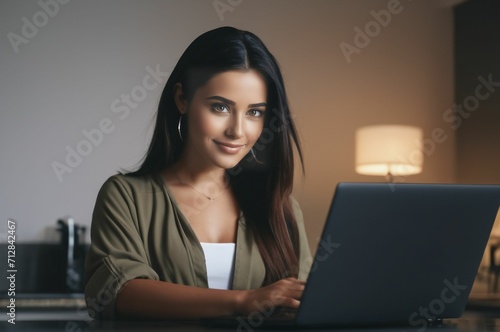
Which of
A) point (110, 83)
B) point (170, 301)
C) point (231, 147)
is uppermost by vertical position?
point (110, 83)

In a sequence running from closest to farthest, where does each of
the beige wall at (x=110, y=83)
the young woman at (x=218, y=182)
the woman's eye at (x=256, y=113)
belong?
the young woman at (x=218, y=182) → the woman's eye at (x=256, y=113) → the beige wall at (x=110, y=83)

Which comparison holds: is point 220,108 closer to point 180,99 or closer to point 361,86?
point 180,99

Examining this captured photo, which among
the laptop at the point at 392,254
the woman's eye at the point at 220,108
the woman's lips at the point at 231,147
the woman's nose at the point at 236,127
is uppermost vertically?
the woman's eye at the point at 220,108

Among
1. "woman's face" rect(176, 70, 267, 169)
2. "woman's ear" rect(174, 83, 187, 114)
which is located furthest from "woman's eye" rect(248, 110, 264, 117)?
"woman's ear" rect(174, 83, 187, 114)

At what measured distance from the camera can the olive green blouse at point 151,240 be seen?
1294mm

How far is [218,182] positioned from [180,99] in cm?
21

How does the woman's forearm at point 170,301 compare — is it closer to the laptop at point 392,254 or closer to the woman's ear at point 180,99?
the laptop at point 392,254

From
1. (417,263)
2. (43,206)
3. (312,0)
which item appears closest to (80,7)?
(43,206)

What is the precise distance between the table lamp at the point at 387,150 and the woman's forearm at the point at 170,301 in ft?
8.77

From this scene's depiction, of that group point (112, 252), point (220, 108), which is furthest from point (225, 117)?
point (112, 252)

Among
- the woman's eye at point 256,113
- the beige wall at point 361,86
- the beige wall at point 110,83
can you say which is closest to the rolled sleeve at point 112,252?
the woman's eye at point 256,113

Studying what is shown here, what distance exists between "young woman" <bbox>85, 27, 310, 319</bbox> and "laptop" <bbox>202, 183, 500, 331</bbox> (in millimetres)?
500

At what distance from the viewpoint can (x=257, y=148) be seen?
1582mm

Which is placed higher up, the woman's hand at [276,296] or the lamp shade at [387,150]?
the lamp shade at [387,150]
